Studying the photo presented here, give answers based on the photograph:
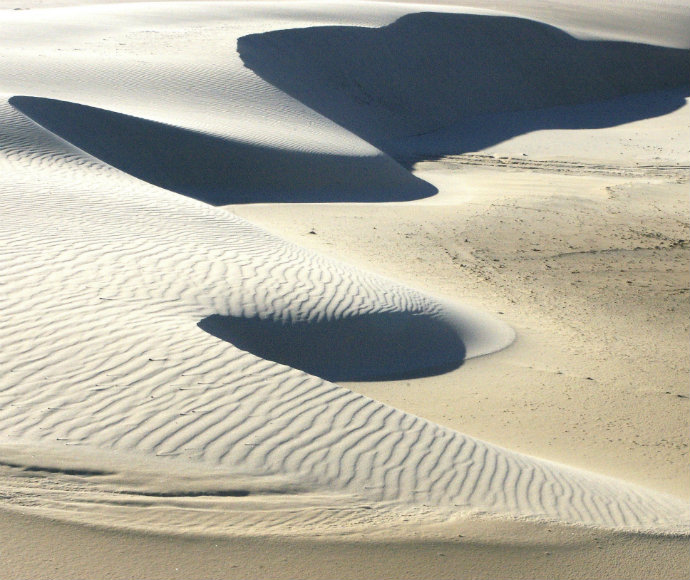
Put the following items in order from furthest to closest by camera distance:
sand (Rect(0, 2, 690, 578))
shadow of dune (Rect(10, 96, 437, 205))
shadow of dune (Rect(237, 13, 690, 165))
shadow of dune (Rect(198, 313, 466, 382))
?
1. shadow of dune (Rect(237, 13, 690, 165))
2. shadow of dune (Rect(10, 96, 437, 205))
3. shadow of dune (Rect(198, 313, 466, 382))
4. sand (Rect(0, 2, 690, 578))

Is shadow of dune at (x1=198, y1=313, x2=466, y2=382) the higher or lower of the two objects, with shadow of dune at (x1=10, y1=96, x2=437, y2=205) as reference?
lower

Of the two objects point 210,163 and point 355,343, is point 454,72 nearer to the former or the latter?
point 210,163

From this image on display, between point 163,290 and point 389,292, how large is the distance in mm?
2917

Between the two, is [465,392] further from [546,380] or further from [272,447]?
[272,447]

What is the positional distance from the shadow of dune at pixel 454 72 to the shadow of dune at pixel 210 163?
5175 mm

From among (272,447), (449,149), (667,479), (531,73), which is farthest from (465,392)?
(531,73)

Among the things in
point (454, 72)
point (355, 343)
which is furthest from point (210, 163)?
point (454, 72)

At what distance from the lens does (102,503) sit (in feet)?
16.0

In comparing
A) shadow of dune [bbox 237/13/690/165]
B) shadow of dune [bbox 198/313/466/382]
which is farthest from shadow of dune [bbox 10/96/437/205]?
shadow of dune [bbox 198/313/466/382]

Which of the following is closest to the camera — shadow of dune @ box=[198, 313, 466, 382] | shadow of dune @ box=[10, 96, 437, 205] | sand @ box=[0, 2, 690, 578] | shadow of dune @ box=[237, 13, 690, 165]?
sand @ box=[0, 2, 690, 578]

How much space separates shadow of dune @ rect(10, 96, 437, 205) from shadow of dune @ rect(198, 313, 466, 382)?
746cm

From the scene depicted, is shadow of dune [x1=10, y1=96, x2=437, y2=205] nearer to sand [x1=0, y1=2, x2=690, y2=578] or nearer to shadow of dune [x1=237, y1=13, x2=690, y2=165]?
sand [x1=0, y1=2, x2=690, y2=578]

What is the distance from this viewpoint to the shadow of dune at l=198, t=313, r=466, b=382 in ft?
28.0

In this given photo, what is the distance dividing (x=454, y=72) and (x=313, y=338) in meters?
21.7
